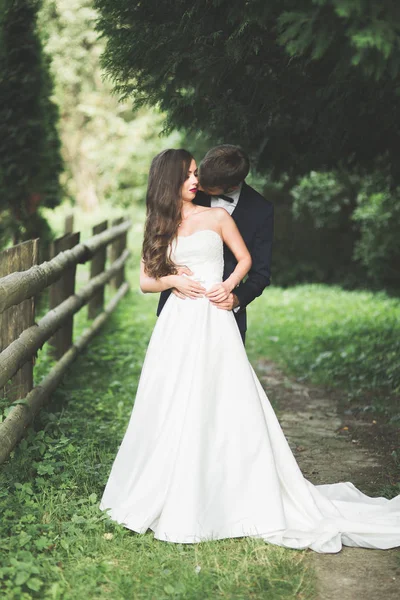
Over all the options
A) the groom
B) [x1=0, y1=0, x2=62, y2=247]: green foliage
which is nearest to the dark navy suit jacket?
the groom

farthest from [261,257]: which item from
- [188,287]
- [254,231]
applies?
[188,287]

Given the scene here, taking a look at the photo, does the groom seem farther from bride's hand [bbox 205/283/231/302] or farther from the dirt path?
the dirt path

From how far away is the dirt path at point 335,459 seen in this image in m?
3.57

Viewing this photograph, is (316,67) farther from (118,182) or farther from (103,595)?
(118,182)

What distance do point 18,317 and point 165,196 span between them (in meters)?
1.54

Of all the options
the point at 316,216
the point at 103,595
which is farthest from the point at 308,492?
the point at 316,216

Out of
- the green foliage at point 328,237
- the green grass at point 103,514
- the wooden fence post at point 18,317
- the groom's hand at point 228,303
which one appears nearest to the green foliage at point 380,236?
the green foliage at point 328,237

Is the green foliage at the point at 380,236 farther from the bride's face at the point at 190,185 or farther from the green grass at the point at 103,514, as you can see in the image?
the bride's face at the point at 190,185

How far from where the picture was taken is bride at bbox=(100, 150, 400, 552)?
398cm

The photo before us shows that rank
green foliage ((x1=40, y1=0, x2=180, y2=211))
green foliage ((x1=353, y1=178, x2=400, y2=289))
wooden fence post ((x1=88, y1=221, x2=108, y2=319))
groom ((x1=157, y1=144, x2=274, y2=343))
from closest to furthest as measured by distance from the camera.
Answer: groom ((x1=157, y1=144, x2=274, y2=343)) → wooden fence post ((x1=88, y1=221, x2=108, y2=319)) → green foliage ((x1=353, y1=178, x2=400, y2=289)) → green foliage ((x1=40, y1=0, x2=180, y2=211))

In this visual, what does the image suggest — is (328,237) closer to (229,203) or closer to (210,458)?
(229,203)

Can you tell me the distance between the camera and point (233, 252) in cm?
427

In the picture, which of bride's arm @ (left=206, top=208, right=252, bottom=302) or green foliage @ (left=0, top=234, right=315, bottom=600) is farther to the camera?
bride's arm @ (left=206, top=208, right=252, bottom=302)

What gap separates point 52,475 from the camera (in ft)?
15.3
